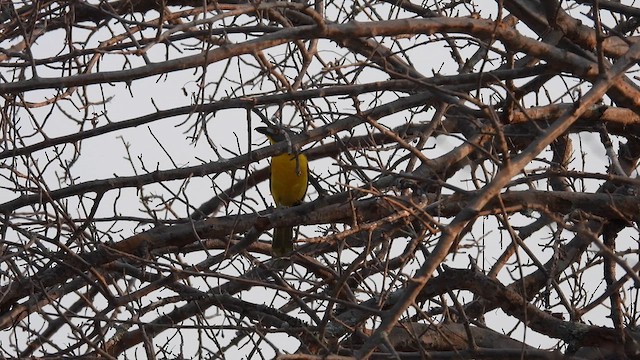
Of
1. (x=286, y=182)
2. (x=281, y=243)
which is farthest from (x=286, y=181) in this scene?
(x=281, y=243)

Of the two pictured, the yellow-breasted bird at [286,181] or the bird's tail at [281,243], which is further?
the yellow-breasted bird at [286,181]

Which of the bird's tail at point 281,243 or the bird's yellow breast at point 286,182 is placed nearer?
the bird's tail at point 281,243

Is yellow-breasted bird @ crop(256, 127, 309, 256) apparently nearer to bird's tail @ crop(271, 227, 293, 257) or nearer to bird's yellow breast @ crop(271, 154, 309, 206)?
bird's yellow breast @ crop(271, 154, 309, 206)

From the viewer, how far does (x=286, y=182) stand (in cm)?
736

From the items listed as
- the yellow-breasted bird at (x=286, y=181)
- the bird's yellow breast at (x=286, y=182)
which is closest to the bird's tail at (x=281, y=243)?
the yellow-breasted bird at (x=286, y=181)

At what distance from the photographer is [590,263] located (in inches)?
205

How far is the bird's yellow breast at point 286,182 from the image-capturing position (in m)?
7.26

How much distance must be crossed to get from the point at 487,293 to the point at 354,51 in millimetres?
1443

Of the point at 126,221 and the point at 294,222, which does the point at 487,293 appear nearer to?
the point at 294,222

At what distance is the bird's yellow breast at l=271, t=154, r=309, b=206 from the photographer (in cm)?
726

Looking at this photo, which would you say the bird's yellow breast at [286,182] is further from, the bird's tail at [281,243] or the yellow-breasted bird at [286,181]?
the bird's tail at [281,243]

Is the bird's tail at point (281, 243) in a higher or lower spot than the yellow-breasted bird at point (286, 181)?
lower

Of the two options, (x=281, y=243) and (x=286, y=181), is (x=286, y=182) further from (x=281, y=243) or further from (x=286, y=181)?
(x=281, y=243)

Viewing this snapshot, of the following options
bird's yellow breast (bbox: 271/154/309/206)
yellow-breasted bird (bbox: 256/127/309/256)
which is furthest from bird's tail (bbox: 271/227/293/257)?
bird's yellow breast (bbox: 271/154/309/206)
